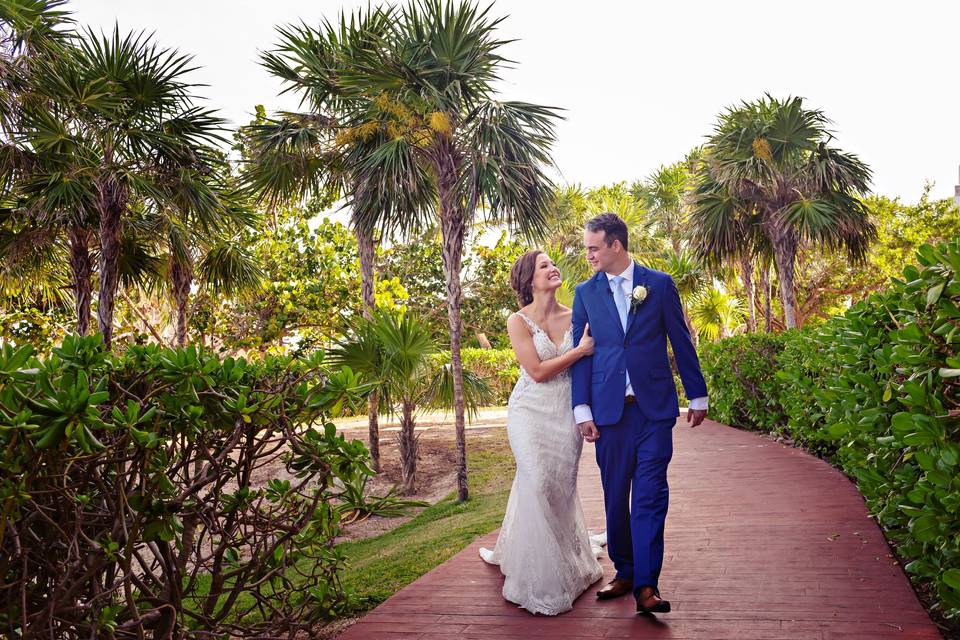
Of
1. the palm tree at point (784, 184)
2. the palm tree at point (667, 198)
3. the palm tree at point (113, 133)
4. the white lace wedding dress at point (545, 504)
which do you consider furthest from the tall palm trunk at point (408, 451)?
the palm tree at point (667, 198)

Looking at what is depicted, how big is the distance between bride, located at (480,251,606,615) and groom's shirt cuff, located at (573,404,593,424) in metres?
0.28

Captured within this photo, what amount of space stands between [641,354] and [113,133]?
9624mm

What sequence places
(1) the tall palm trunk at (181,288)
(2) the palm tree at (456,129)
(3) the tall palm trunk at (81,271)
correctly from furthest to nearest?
(1) the tall palm trunk at (181,288) → (3) the tall palm trunk at (81,271) → (2) the palm tree at (456,129)

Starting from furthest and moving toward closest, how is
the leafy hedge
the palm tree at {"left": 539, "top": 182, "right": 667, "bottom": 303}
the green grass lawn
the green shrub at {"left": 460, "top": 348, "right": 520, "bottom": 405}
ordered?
1. the palm tree at {"left": 539, "top": 182, "right": 667, "bottom": 303}
2. the green shrub at {"left": 460, "top": 348, "right": 520, "bottom": 405}
3. the green grass lawn
4. the leafy hedge

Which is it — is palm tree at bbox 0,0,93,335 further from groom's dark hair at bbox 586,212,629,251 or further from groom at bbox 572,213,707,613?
groom at bbox 572,213,707,613

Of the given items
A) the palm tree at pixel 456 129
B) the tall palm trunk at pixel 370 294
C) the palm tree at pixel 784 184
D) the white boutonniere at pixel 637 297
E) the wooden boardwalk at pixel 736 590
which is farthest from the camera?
the palm tree at pixel 784 184

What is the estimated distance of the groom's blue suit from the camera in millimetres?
3955

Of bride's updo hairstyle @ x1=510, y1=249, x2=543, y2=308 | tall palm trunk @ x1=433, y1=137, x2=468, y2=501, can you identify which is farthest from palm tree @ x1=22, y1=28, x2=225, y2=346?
bride's updo hairstyle @ x1=510, y1=249, x2=543, y2=308

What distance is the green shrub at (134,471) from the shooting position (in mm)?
2234

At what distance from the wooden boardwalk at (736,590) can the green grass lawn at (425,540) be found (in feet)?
1.62

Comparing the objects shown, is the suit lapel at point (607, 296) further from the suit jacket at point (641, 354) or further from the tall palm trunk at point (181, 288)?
the tall palm trunk at point (181, 288)

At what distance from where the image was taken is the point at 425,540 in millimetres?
7531

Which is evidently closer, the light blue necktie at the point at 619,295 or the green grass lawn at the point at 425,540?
the light blue necktie at the point at 619,295

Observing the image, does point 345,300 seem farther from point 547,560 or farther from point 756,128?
point 547,560
